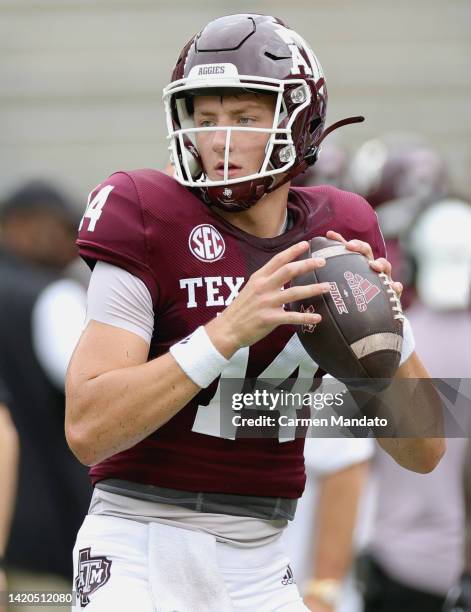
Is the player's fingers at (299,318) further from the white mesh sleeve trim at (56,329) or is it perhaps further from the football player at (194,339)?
the white mesh sleeve trim at (56,329)

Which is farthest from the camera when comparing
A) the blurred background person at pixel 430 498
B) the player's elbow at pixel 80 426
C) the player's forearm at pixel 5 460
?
the blurred background person at pixel 430 498

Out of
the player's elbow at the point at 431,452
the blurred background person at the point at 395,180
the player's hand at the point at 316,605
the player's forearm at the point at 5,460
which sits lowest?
the player's hand at the point at 316,605

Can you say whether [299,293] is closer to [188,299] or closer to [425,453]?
[188,299]

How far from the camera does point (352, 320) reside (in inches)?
116

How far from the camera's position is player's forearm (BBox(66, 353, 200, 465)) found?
2.83 metres

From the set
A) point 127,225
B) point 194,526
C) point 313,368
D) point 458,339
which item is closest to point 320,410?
point 313,368

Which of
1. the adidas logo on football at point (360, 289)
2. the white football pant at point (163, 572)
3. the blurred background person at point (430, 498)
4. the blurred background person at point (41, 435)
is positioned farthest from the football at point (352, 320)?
the blurred background person at point (41, 435)

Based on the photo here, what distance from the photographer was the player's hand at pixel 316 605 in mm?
4742

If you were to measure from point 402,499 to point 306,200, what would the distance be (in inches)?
84.4

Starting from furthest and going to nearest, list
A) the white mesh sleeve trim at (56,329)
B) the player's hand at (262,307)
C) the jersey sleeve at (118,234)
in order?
1. the white mesh sleeve trim at (56,329)
2. the jersey sleeve at (118,234)
3. the player's hand at (262,307)

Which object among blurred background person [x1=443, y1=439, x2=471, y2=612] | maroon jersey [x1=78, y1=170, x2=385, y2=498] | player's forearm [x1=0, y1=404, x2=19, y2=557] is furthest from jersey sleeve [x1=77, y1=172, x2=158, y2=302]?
blurred background person [x1=443, y1=439, x2=471, y2=612]

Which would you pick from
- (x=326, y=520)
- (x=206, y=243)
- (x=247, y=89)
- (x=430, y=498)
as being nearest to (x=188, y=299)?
(x=206, y=243)

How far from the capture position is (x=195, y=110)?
3195 mm

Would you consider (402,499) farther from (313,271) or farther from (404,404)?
(313,271)
